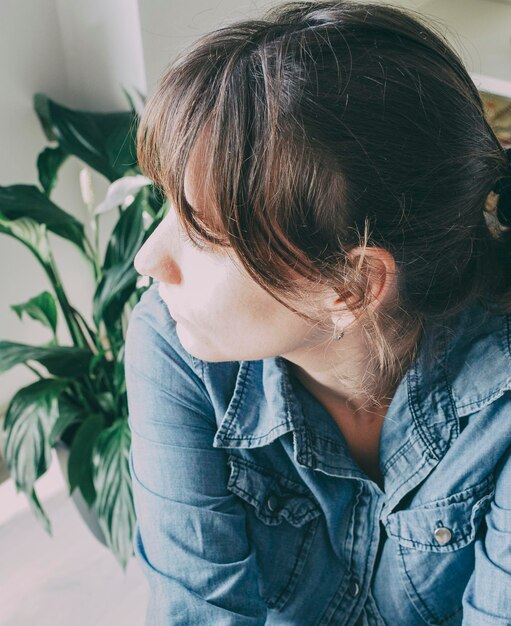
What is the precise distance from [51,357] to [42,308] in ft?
0.28

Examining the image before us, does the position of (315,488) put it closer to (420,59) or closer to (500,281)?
(500,281)

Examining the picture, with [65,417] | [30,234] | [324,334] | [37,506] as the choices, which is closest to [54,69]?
[30,234]

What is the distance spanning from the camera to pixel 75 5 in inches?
48.4

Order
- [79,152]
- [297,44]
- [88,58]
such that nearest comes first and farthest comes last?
[297,44]
[79,152]
[88,58]

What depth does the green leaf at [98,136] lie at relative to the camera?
3.80ft

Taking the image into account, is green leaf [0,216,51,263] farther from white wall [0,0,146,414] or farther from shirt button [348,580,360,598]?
shirt button [348,580,360,598]

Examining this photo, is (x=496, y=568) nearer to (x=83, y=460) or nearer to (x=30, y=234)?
(x=83, y=460)

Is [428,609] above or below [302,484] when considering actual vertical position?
below

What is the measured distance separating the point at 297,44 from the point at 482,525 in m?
0.53

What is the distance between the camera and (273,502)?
82 cm

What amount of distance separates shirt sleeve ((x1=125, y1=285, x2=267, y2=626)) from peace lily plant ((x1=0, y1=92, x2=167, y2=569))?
28 cm

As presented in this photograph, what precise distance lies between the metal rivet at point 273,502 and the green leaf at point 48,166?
23.7 inches

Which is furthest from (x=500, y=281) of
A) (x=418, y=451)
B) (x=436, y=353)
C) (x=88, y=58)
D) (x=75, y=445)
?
(x=88, y=58)

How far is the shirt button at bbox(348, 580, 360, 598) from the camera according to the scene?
858mm
